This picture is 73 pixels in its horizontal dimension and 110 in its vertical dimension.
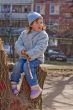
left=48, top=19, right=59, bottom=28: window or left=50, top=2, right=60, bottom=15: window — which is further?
left=50, top=2, right=60, bottom=15: window

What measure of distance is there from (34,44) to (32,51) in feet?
0.43

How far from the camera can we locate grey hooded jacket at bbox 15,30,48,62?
4.58 metres

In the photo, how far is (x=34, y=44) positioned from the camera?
15.3 ft

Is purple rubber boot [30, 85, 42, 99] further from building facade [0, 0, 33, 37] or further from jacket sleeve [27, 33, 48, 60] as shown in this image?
building facade [0, 0, 33, 37]

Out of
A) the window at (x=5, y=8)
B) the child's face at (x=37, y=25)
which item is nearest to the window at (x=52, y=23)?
the window at (x=5, y=8)

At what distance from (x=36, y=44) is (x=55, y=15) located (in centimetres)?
5462

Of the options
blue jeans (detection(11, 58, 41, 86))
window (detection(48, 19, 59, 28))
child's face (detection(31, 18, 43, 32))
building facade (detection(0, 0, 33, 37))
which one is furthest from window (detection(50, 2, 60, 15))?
blue jeans (detection(11, 58, 41, 86))

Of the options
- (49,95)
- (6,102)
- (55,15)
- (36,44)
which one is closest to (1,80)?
(6,102)

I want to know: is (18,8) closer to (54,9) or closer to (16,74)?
(54,9)

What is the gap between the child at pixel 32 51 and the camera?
15.0ft

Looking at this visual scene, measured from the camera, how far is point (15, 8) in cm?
6216

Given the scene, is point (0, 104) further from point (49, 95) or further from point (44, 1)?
point (44, 1)

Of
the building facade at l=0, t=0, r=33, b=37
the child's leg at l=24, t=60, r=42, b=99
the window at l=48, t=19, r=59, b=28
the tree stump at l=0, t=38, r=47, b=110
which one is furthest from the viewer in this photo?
the building facade at l=0, t=0, r=33, b=37

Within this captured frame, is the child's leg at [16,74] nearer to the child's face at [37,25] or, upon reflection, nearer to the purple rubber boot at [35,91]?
the purple rubber boot at [35,91]
